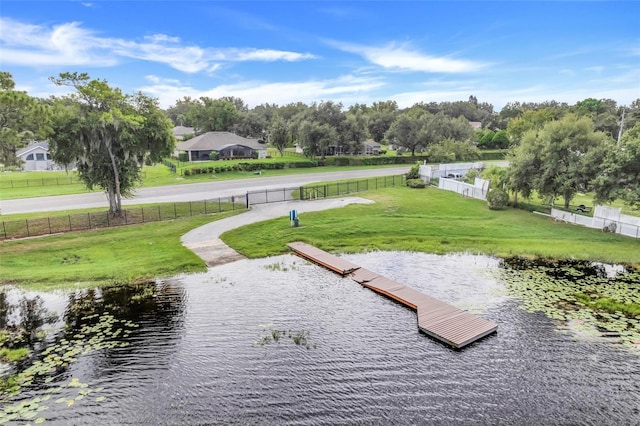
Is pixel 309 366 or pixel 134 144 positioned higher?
pixel 134 144

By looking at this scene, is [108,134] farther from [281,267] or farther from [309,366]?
[309,366]

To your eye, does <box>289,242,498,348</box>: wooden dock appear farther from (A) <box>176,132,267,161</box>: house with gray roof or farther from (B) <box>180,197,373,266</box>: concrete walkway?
(A) <box>176,132,267,161</box>: house with gray roof

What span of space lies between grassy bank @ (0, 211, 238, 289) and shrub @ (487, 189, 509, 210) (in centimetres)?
2116

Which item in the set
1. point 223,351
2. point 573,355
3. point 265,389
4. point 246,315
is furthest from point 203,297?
point 573,355

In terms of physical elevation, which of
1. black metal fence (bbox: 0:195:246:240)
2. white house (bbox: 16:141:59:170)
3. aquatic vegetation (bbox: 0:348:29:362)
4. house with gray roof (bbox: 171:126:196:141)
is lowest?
aquatic vegetation (bbox: 0:348:29:362)

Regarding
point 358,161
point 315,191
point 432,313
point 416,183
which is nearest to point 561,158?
point 416,183

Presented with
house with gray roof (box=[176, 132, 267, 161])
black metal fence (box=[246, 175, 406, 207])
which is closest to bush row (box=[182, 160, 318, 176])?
house with gray roof (box=[176, 132, 267, 161])

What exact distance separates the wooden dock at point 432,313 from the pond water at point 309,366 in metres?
0.36

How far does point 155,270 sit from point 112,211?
11455 mm

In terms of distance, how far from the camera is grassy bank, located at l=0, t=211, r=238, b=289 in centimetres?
1575

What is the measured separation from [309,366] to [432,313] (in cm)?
470

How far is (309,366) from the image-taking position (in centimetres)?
969

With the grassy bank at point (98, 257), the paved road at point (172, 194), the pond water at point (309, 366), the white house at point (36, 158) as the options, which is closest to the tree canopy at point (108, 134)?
the grassy bank at point (98, 257)

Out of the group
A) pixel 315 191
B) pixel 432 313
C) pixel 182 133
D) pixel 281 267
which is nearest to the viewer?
pixel 432 313
